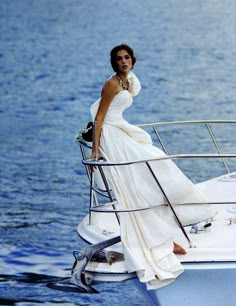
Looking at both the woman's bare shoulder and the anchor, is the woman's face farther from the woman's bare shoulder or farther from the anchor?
the anchor

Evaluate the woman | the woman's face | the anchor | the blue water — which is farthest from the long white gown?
the blue water

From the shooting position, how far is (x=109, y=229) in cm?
841

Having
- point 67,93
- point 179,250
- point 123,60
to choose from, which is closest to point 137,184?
point 179,250

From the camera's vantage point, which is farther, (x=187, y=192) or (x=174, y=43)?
(x=174, y=43)

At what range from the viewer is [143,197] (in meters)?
7.78

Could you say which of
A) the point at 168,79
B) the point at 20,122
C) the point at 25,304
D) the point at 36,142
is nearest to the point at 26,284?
the point at 25,304

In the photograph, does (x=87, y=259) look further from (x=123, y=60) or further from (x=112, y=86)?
(x=123, y=60)

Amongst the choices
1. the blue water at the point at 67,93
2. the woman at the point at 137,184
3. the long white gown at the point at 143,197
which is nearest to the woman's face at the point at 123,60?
the woman at the point at 137,184

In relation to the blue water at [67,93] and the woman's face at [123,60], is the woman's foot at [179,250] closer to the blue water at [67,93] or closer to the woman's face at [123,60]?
the blue water at [67,93]

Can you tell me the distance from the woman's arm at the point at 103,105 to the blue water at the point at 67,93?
3.96 feet

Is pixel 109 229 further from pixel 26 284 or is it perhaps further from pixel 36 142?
pixel 36 142

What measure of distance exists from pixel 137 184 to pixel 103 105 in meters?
0.61

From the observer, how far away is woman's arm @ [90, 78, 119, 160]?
7.84 meters

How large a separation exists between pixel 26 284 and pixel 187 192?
384cm
